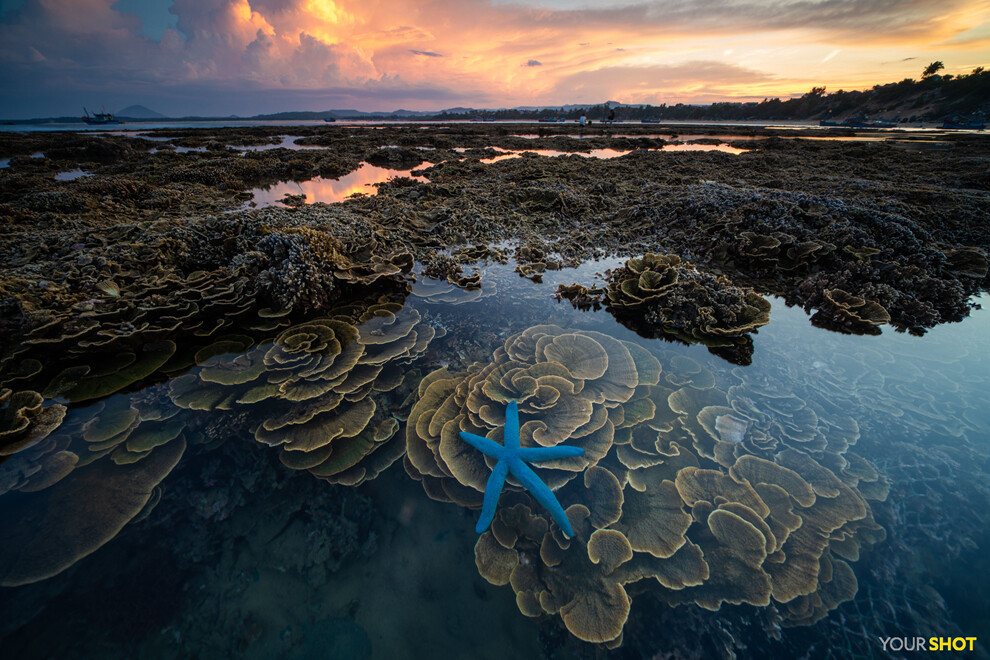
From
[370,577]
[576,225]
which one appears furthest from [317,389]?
[576,225]

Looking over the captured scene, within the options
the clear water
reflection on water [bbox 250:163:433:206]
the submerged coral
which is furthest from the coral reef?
reflection on water [bbox 250:163:433:206]

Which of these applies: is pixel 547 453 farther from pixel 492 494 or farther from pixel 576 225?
pixel 576 225

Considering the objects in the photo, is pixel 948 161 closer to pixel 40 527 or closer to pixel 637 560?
pixel 637 560

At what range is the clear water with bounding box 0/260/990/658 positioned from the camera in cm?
216

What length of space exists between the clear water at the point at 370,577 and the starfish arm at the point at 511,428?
0.73m

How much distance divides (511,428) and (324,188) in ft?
50.4

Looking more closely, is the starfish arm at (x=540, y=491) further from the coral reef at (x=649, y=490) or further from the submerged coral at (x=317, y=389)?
the submerged coral at (x=317, y=389)

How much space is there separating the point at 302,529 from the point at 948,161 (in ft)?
104

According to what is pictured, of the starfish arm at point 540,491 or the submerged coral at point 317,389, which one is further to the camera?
the submerged coral at point 317,389

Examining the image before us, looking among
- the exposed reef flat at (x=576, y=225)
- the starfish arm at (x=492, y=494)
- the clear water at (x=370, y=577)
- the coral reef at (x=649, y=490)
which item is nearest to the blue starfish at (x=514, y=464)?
the starfish arm at (x=492, y=494)

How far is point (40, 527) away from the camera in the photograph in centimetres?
250

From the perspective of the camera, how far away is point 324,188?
46.3 ft

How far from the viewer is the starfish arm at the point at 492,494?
2.57m

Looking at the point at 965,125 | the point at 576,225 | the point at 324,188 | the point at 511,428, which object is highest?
the point at 965,125
